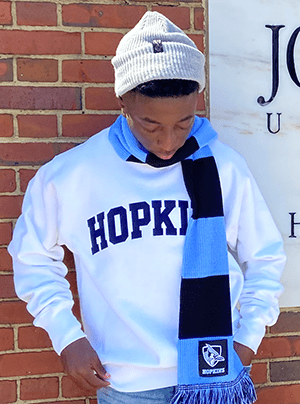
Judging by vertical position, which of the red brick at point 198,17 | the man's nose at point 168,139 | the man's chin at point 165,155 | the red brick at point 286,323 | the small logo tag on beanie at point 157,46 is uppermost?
the red brick at point 198,17

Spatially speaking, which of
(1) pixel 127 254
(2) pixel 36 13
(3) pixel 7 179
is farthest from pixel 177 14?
(1) pixel 127 254

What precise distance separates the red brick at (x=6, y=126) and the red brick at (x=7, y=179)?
6.1 inches

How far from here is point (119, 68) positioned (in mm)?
1842

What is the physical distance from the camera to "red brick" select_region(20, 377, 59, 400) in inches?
96.3

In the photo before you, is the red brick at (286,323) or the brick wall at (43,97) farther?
the red brick at (286,323)

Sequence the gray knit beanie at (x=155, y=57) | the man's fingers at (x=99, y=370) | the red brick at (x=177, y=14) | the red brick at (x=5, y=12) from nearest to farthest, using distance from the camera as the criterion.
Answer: the gray knit beanie at (x=155, y=57)
the man's fingers at (x=99, y=370)
the red brick at (x=5, y=12)
the red brick at (x=177, y=14)

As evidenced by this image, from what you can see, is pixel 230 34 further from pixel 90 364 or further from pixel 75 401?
pixel 75 401

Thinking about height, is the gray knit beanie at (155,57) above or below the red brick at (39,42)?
below

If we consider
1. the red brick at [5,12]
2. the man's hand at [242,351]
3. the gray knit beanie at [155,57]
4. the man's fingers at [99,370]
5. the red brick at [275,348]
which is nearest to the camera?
the gray knit beanie at [155,57]

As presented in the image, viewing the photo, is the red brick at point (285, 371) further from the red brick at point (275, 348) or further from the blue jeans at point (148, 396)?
the blue jeans at point (148, 396)

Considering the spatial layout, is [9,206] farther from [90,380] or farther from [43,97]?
[90,380]

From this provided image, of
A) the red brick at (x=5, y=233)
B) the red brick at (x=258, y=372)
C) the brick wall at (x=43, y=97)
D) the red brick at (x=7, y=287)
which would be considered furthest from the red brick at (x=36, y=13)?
the red brick at (x=258, y=372)

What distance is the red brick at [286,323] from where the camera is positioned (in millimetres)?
2592

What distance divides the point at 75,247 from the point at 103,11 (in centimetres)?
104
